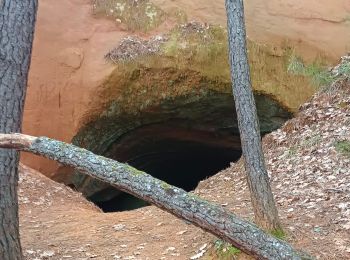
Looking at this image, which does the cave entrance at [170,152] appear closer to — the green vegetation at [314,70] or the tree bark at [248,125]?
the green vegetation at [314,70]

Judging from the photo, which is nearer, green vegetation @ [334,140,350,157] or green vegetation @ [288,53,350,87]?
green vegetation @ [334,140,350,157]

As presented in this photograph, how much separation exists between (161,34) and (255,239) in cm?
734

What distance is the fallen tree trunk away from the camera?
10.2 ft

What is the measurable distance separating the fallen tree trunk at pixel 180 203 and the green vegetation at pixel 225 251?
2594mm

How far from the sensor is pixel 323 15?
10.1 meters

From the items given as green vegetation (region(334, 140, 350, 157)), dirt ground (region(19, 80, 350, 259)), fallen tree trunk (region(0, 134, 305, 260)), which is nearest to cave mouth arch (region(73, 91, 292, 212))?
dirt ground (region(19, 80, 350, 259))

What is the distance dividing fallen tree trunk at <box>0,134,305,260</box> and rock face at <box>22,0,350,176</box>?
20.5 ft

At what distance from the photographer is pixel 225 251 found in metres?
5.84

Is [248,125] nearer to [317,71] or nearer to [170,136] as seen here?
[317,71]

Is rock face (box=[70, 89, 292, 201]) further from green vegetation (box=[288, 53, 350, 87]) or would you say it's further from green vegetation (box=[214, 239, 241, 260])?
green vegetation (box=[214, 239, 241, 260])

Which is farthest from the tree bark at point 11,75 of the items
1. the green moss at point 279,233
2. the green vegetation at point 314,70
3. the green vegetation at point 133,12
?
the green vegetation at point 314,70

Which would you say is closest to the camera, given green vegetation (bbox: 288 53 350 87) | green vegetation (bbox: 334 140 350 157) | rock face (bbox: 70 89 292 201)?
green vegetation (bbox: 334 140 350 157)

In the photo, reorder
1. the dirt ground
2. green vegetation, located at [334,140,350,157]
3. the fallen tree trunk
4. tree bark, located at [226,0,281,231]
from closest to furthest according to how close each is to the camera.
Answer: the fallen tree trunk → tree bark, located at [226,0,281,231] → the dirt ground → green vegetation, located at [334,140,350,157]

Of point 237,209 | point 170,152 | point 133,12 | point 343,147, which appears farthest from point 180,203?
point 170,152
